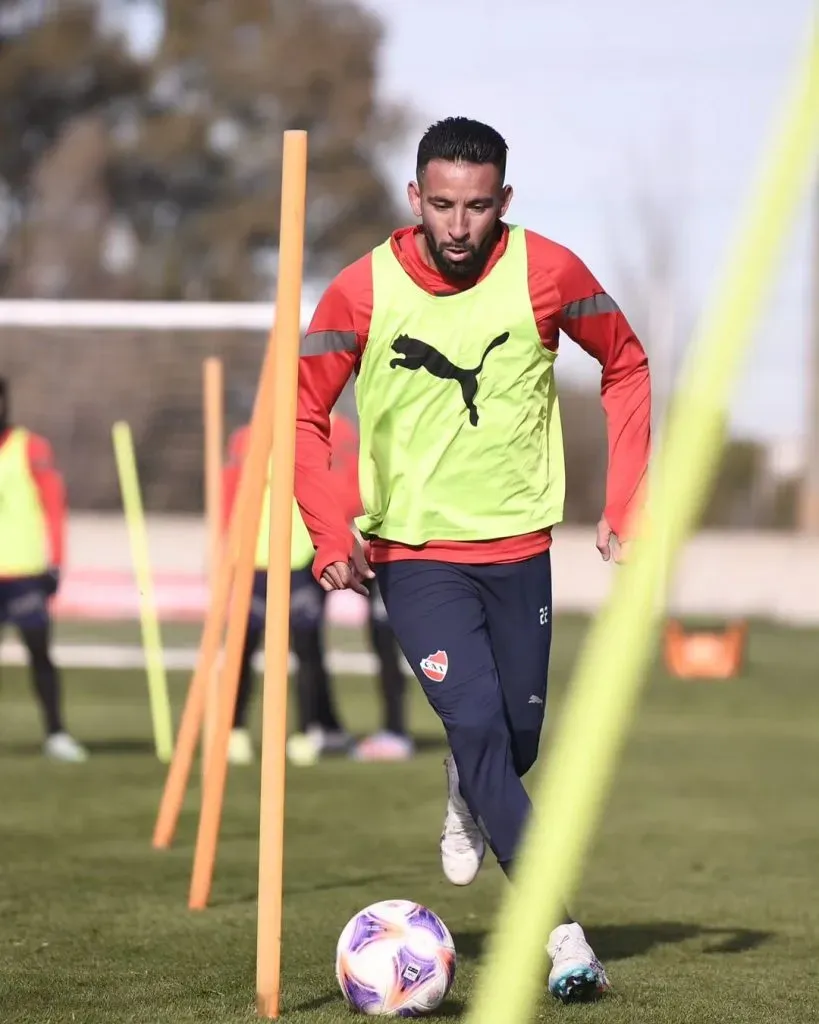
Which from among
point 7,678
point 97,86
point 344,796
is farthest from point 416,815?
point 97,86

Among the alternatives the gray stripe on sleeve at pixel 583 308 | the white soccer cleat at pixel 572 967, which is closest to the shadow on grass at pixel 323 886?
the white soccer cleat at pixel 572 967

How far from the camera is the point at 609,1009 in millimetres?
5113

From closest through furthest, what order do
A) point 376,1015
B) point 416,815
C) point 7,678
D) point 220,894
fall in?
point 376,1015
point 220,894
point 416,815
point 7,678

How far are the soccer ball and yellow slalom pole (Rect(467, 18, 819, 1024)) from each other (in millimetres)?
2039

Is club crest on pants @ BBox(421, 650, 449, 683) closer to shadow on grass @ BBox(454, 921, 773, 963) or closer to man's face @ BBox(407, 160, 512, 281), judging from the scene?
man's face @ BBox(407, 160, 512, 281)

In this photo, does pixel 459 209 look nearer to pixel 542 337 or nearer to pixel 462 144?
pixel 462 144

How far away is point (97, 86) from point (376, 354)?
40677 mm

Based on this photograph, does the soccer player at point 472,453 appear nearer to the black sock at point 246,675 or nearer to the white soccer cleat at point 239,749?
the black sock at point 246,675

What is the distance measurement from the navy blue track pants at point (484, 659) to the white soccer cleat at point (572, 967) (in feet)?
0.79

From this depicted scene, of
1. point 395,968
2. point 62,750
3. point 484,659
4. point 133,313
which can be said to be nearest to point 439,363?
point 484,659

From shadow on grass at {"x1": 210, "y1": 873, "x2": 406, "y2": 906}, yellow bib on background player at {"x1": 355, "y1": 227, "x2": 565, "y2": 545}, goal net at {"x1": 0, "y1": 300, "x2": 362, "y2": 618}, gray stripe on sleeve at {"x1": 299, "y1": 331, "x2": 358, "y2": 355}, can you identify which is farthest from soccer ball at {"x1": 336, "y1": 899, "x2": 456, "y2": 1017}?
goal net at {"x1": 0, "y1": 300, "x2": 362, "y2": 618}

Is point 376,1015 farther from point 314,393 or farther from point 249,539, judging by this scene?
point 249,539

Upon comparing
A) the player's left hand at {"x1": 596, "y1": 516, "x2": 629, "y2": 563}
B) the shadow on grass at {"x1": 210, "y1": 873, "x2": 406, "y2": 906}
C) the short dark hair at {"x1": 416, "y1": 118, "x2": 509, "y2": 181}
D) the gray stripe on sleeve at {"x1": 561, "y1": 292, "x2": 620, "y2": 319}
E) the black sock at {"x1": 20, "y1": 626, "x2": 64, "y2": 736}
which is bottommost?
the black sock at {"x1": 20, "y1": 626, "x2": 64, "y2": 736}

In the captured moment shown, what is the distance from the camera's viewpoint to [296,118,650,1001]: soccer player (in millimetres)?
5199
